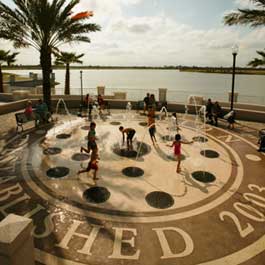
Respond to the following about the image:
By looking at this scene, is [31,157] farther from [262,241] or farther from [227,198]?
[262,241]

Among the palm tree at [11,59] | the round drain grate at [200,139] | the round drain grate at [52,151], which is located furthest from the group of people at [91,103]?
the palm tree at [11,59]

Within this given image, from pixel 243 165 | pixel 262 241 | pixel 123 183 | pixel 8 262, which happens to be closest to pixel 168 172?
pixel 123 183

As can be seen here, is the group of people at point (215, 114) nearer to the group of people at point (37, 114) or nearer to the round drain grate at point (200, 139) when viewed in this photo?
the round drain grate at point (200, 139)

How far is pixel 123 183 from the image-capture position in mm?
8688

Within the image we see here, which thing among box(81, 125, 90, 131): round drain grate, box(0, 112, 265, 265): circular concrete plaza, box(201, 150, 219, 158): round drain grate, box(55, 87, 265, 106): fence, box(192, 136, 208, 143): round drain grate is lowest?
box(0, 112, 265, 265): circular concrete plaza

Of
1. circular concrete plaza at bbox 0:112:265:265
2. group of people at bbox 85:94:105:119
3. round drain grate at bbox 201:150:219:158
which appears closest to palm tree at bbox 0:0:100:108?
group of people at bbox 85:94:105:119

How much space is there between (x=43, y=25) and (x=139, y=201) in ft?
47.4

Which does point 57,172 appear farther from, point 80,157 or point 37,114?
point 37,114

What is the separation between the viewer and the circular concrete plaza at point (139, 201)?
5.66m

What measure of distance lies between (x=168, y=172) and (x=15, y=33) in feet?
47.9

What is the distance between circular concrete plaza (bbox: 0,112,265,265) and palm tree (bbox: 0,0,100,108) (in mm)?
8033

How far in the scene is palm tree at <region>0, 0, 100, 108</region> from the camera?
16281 millimetres

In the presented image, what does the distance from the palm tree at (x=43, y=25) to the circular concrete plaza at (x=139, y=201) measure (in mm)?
8033

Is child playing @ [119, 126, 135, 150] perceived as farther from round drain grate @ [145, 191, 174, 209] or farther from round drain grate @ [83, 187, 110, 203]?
round drain grate @ [145, 191, 174, 209]
